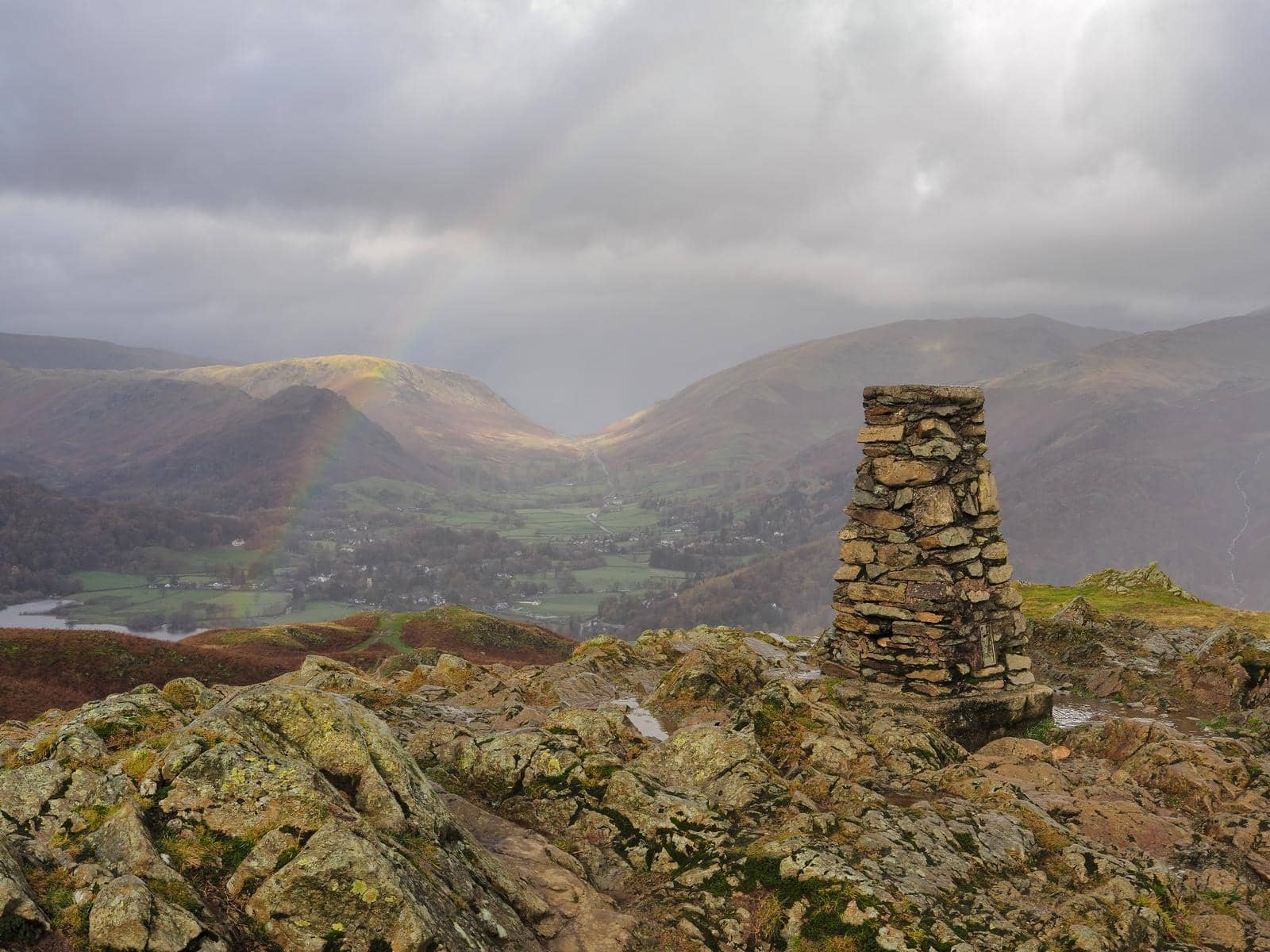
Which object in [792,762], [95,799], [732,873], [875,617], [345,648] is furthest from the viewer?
[345,648]

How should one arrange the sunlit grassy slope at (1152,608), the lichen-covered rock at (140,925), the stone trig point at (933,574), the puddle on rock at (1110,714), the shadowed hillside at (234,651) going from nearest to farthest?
1. the lichen-covered rock at (140,925)
2. the stone trig point at (933,574)
3. the puddle on rock at (1110,714)
4. the sunlit grassy slope at (1152,608)
5. the shadowed hillside at (234,651)

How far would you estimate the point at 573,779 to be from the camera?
12.6 metres

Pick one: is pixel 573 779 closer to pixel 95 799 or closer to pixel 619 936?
pixel 619 936

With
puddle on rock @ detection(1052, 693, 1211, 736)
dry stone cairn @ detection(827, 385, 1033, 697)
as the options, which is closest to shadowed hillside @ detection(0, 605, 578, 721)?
dry stone cairn @ detection(827, 385, 1033, 697)

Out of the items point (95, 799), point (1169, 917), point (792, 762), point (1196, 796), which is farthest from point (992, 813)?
point (95, 799)

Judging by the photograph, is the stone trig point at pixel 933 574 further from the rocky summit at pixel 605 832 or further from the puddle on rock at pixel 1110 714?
the rocky summit at pixel 605 832

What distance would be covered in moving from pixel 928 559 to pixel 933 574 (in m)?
0.52

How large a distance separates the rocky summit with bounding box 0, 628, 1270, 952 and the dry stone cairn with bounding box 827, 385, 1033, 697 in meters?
3.06

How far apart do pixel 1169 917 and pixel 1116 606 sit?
131ft

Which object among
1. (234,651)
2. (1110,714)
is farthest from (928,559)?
(234,651)

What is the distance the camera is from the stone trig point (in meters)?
20.4

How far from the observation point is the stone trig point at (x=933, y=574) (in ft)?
67.1

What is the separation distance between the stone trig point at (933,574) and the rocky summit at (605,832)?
8.53 feet

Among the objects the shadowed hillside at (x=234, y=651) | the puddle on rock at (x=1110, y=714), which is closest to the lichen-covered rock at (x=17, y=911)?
the puddle on rock at (x=1110, y=714)
